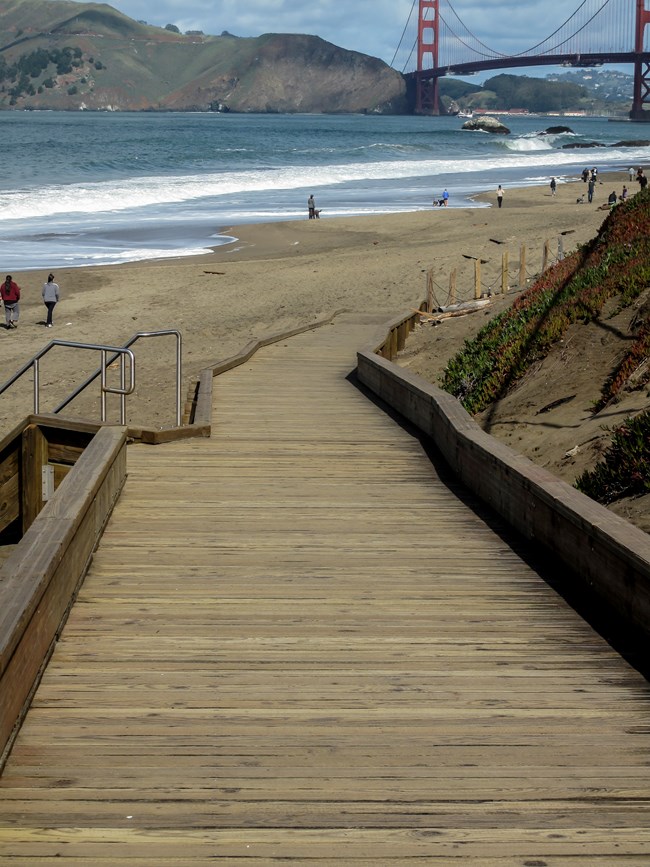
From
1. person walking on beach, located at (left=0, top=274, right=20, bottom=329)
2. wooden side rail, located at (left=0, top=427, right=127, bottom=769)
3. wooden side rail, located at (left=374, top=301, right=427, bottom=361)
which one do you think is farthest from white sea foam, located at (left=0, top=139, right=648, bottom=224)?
wooden side rail, located at (left=0, top=427, right=127, bottom=769)

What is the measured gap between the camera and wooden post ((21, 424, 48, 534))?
1095 cm

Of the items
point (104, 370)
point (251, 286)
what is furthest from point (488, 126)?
point (104, 370)

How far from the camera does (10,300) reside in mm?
25641

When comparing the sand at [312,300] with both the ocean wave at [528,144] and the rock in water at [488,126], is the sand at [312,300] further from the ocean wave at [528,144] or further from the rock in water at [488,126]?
the rock in water at [488,126]

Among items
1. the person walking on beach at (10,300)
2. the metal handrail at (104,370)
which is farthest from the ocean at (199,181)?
the metal handrail at (104,370)

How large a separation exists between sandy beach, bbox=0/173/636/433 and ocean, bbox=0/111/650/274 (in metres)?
3.03

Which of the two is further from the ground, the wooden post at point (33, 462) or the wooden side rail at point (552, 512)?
the wooden side rail at point (552, 512)

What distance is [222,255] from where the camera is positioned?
4003 cm

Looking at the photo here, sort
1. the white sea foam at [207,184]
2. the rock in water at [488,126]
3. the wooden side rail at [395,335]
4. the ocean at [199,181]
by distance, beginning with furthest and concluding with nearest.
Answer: the rock in water at [488,126], the white sea foam at [207,184], the ocean at [199,181], the wooden side rail at [395,335]

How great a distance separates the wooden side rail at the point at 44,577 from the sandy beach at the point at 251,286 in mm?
10251

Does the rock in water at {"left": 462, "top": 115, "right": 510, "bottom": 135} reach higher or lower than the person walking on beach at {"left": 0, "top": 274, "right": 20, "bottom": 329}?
higher

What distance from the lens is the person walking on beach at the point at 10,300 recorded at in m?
25.5

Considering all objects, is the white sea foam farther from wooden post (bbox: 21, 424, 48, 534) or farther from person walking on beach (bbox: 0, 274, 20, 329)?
wooden post (bbox: 21, 424, 48, 534)

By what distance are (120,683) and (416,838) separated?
1705mm
